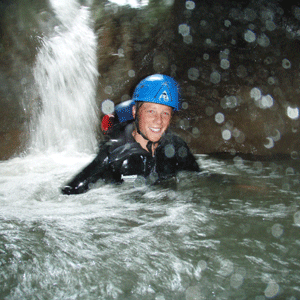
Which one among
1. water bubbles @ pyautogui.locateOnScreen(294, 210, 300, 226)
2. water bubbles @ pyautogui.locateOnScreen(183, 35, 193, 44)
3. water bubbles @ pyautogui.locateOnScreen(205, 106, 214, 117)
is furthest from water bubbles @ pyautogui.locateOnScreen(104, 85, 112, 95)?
water bubbles @ pyautogui.locateOnScreen(294, 210, 300, 226)

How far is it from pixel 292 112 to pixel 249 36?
86.5 inches

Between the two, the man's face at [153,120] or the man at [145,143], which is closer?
the man at [145,143]

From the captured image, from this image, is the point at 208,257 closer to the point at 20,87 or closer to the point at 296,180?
the point at 296,180

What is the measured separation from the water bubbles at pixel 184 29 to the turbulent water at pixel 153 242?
4.41 m

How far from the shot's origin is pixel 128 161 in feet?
11.8

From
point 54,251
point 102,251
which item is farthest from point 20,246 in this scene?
point 102,251

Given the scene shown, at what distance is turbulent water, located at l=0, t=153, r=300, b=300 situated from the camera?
1.45 meters

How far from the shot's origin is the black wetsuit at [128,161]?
3.38m

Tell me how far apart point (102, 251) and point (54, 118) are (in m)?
4.97

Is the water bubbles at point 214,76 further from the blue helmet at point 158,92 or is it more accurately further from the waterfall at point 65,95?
the blue helmet at point 158,92

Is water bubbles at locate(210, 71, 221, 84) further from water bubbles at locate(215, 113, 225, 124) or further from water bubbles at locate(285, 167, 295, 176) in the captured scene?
water bubbles at locate(285, 167, 295, 176)

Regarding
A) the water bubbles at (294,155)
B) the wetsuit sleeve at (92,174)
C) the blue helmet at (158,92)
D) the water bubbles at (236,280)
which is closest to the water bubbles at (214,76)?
the water bubbles at (294,155)

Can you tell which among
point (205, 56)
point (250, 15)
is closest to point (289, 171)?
point (205, 56)

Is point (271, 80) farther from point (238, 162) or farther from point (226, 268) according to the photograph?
point (226, 268)
